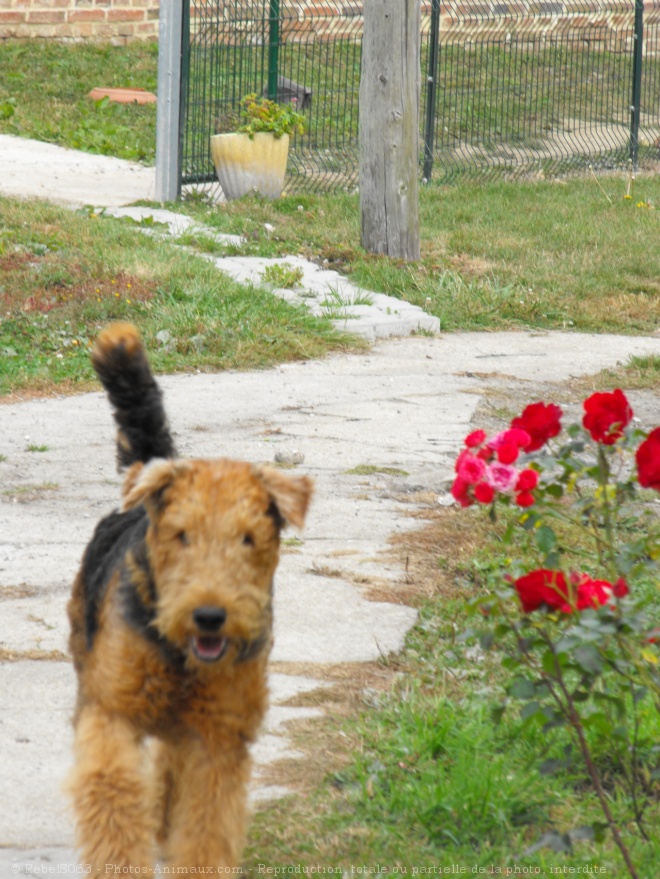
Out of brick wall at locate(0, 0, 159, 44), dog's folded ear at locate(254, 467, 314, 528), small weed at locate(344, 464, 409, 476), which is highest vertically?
brick wall at locate(0, 0, 159, 44)

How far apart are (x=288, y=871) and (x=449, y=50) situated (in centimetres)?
1414

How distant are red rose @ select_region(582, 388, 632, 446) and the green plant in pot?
9.60 m

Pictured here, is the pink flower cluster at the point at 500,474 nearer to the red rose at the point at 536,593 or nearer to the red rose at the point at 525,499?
the red rose at the point at 525,499

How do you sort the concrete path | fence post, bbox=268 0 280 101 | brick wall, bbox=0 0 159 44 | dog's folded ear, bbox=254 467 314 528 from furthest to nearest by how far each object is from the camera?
brick wall, bbox=0 0 159 44, fence post, bbox=268 0 280 101, the concrete path, dog's folded ear, bbox=254 467 314 528

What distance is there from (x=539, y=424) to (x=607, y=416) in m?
0.16

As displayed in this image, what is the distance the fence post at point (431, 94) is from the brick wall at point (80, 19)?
225 inches

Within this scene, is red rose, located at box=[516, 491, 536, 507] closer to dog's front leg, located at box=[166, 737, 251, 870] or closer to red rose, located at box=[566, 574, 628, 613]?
red rose, located at box=[566, 574, 628, 613]

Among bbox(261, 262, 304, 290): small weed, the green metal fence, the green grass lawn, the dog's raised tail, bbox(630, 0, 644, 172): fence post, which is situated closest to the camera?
the dog's raised tail

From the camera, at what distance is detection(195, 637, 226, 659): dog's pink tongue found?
104 inches

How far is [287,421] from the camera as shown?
6793 mm

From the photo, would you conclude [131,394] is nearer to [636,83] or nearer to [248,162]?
[248,162]

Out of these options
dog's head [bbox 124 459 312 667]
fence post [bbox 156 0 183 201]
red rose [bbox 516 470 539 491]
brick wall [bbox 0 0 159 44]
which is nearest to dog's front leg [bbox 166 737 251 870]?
dog's head [bbox 124 459 312 667]

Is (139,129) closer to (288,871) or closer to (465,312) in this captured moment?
(465,312)

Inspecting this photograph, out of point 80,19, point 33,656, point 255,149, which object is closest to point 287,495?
point 33,656
